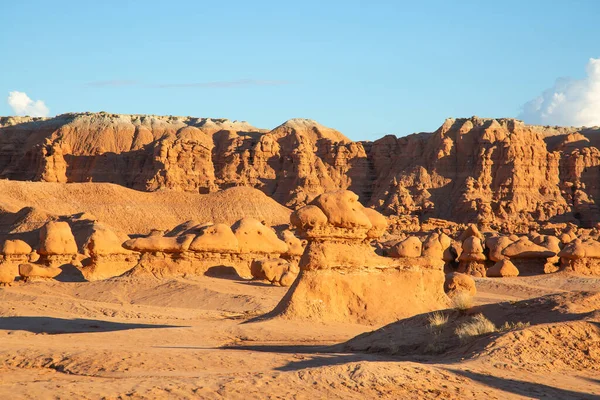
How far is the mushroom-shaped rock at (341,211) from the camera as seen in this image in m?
16.3

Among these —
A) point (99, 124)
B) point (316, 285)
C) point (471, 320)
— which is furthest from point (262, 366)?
point (99, 124)

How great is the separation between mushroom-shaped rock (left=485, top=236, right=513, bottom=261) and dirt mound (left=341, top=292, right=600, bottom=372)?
22547mm

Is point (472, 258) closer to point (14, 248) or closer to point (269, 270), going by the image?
point (269, 270)

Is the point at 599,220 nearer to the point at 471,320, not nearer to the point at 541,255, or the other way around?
the point at 541,255

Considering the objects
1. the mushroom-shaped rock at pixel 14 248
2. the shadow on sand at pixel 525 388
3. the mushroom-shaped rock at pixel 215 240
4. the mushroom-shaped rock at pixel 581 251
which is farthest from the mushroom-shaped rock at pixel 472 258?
the shadow on sand at pixel 525 388

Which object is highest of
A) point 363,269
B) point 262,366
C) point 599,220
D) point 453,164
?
point 453,164

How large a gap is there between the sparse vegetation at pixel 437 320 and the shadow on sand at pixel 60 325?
497 centimetres

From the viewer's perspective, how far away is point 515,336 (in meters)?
10.4

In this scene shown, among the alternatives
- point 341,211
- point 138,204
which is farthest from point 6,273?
point 138,204

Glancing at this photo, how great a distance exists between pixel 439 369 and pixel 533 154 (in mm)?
70651

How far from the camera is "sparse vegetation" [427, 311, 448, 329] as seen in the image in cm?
1214

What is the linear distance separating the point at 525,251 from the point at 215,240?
15436mm

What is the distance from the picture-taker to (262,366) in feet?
31.8

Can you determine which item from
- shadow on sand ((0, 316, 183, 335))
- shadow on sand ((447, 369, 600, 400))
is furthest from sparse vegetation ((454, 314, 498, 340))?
shadow on sand ((0, 316, 183, 335))
